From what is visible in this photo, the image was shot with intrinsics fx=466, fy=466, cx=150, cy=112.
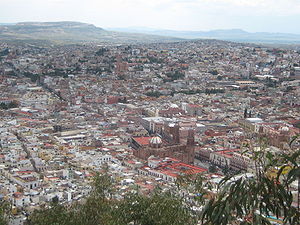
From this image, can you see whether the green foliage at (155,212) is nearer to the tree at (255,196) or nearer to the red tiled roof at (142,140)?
the tree at (255,196)

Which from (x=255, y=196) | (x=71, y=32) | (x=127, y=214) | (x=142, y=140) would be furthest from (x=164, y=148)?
(x=71, y=32)

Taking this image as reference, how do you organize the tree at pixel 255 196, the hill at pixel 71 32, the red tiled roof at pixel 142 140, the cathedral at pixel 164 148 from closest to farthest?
the tree at pixel 255 196
the cathedral at pixel 164 148
the red tiled roof at pixel 142 140
the hill at pixel 71 32

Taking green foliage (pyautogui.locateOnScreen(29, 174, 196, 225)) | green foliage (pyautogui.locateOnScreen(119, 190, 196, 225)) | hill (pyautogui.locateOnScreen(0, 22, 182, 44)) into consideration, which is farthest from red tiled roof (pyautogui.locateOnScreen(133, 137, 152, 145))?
hill (pyautogui.locateOnScreen(0, 22, 182, 44))

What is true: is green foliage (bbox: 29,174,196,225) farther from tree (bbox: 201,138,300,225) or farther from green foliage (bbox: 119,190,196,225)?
tree (bbox: 201,138,300,225)

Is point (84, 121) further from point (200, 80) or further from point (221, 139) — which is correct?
point (200, 80)

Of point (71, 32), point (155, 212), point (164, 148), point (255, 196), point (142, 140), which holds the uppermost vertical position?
point (255, 196)

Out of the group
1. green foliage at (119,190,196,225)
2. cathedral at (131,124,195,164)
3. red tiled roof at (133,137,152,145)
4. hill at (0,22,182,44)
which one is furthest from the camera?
hill at (0,22,182,44)

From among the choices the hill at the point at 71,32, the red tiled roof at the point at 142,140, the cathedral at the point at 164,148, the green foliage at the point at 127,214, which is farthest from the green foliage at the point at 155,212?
the hill at the point at 71,32

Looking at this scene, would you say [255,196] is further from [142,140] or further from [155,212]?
[142,140]

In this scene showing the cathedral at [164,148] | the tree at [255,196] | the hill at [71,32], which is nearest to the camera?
the tree at [255,196]
